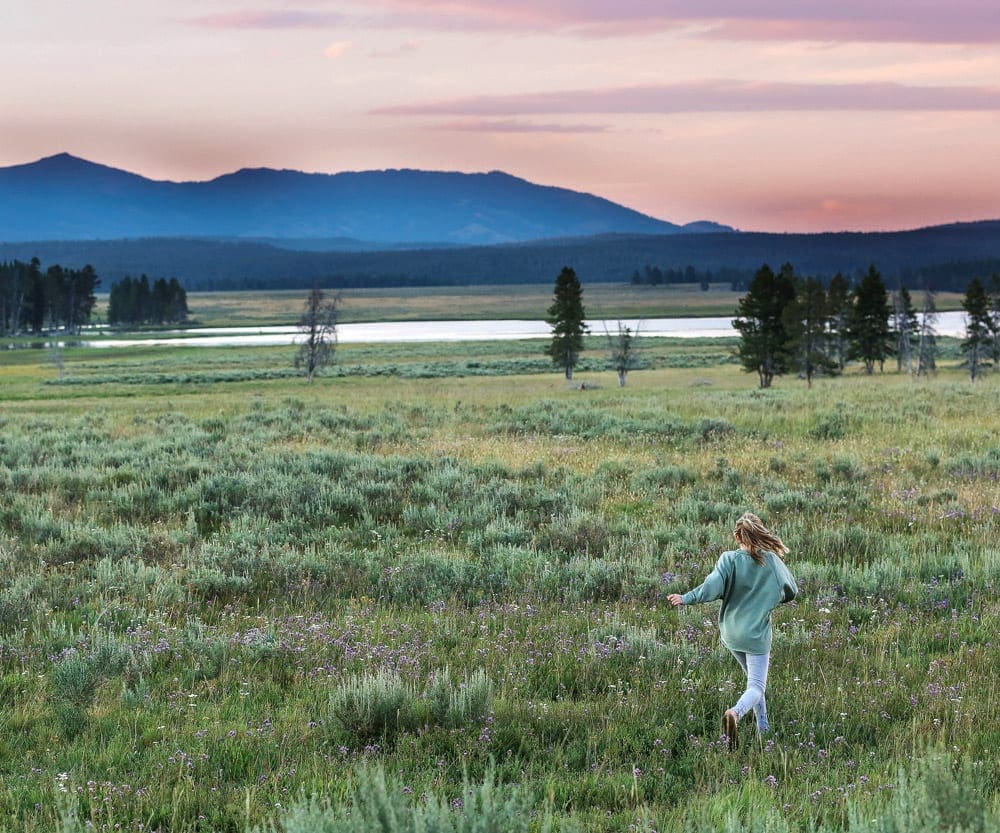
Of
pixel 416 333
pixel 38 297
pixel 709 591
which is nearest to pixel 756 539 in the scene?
pixel 709 591

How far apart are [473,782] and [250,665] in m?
2.51

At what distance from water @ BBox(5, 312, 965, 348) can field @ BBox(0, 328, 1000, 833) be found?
89.3 m

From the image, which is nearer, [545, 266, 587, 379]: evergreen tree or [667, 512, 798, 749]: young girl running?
[667, 512, 798, 749]: young girl running

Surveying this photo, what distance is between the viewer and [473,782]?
464 cm

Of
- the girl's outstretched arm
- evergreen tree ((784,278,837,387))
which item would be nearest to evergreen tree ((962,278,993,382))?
evergreen tree ((784,278,837,387))

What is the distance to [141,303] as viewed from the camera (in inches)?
5876

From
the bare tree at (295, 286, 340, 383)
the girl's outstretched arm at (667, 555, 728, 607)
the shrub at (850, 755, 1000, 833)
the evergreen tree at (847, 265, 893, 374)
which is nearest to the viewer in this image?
the shrub at (850, 755, 1000, 833)

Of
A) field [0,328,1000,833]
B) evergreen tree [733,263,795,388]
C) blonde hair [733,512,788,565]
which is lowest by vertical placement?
field [0,328,1000,833]

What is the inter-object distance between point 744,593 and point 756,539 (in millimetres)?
379

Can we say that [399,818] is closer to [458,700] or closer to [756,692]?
[458,700]

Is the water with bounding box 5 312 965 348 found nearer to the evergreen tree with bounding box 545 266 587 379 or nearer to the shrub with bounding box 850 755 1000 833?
the evergreen tree with bounding box 545 266 587 379

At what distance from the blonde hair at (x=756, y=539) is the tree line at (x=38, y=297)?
131066mm

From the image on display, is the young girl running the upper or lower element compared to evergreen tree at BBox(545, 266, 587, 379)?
lower

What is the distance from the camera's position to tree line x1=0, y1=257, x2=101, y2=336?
124875 mm
